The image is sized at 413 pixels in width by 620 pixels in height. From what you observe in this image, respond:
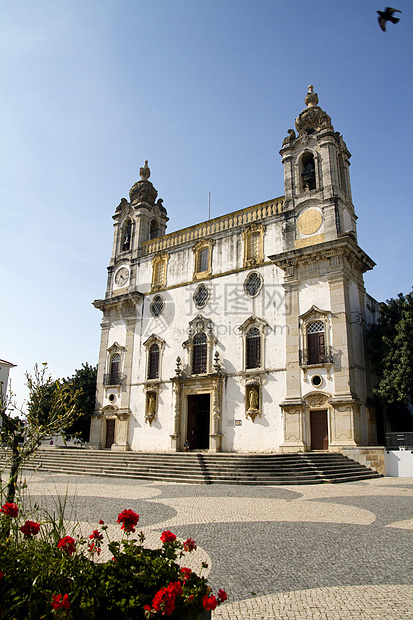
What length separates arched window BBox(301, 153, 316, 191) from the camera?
1001 inches

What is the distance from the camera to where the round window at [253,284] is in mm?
24805

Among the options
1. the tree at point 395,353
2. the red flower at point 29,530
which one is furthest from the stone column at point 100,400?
the red flower at point 29,530

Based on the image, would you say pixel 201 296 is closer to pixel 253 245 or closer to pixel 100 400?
pixel 253 245

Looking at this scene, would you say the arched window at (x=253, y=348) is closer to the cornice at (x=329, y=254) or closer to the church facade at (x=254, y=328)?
the church facade at (x=254, y=328)

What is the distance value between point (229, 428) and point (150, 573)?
2046 centimetres

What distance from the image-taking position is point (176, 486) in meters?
16.0

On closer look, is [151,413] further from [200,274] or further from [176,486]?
[176,486]

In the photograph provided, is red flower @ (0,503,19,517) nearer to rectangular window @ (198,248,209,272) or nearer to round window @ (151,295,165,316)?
rectangular window @ (198,248,209,272)

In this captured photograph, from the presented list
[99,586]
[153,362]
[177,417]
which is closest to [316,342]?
Answer: [177,417]

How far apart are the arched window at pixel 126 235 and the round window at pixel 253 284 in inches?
456

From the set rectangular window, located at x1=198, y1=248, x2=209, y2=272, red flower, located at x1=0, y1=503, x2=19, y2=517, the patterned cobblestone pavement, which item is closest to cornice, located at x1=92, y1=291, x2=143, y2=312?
rectangular window, located at x1=198, y1=248, x2=209, y2=272

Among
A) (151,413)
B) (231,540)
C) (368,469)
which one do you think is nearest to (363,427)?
(368,469)

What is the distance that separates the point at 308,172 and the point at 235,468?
54.5ft

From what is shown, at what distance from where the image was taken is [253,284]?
82.3ft
